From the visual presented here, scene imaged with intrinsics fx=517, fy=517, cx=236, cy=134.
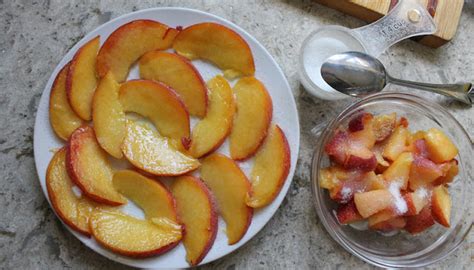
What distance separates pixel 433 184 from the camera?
1072mm

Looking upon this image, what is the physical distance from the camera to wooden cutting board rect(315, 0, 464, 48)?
3.98ft

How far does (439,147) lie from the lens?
1080 millimetres

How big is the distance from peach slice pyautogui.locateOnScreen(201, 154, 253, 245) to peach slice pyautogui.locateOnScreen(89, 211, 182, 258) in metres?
0.11

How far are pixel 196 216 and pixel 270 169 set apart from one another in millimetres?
183

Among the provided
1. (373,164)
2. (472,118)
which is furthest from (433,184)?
(472,118)

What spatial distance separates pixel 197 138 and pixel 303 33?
14.8 inches

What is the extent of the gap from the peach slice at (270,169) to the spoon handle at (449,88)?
0.30 m

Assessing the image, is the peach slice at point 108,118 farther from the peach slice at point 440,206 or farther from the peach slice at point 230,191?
the peach slice at point 440,206

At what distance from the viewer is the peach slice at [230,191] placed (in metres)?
1.08

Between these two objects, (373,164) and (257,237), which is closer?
(373,164)

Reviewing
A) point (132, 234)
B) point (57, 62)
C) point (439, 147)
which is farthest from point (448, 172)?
point (57, 62)

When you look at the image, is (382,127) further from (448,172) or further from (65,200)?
(65,200)

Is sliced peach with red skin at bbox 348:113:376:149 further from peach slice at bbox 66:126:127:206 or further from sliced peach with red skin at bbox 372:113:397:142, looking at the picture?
peach slice at bbox 66:126:127:206

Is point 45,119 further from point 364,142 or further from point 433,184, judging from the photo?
point 433,184
